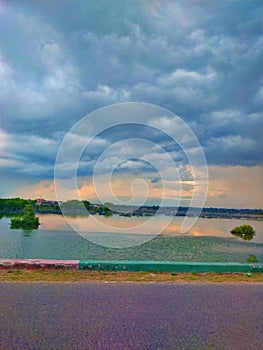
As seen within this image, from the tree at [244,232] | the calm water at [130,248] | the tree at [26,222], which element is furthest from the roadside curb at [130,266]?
the tree at [26,222]

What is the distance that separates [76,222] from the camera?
161 feet

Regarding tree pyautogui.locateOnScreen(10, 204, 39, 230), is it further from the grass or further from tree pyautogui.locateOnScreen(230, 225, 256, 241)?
the grass

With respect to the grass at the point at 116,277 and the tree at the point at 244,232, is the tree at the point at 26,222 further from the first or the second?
the grass at the point at 116,277

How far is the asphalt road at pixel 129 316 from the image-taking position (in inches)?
124

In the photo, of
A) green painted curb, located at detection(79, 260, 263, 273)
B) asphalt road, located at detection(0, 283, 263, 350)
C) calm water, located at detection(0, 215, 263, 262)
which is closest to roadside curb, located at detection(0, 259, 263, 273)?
green painted curb, located at detection(79, 260, 263, 273)

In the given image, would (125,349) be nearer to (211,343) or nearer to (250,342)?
(211,343)

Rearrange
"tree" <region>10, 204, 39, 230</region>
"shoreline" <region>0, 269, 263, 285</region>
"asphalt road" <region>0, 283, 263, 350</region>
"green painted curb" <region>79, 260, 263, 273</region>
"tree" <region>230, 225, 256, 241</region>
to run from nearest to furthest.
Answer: "asphalt road" <region>0, 283, 263, 350</region> → "shoreline" <region>0, 269, 263, 285</region> → "green painted curb" <region>79, 260, 263, 273</region> → "tree" <region>230, 225, 256, 241</region> → "tree" <region>10, 204, 39, 230</region>

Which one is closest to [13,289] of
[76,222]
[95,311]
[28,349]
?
[95,311]

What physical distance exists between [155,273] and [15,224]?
45375mm

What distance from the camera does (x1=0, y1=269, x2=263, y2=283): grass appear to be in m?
5.59

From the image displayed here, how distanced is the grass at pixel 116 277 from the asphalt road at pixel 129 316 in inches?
16.0

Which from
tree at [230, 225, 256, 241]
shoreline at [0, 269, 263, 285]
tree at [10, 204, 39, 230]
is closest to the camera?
shoreline at [0, 269, 263, 285]

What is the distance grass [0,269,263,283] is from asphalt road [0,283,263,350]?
405 mm

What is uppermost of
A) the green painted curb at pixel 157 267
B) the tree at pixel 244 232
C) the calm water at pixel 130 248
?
the green painted curb at pixel 157 267
